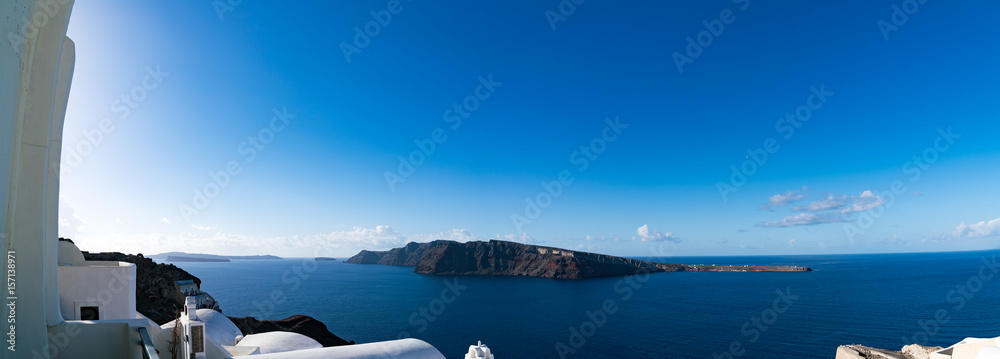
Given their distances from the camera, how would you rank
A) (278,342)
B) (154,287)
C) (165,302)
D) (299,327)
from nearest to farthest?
1. (278,342)
2. (165,302)
3. (154,287)
4. (299,327)

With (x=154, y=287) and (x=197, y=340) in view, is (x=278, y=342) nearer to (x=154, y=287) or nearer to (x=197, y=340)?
(x=197, y=340)

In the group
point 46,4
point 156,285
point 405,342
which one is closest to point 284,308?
point 156,285

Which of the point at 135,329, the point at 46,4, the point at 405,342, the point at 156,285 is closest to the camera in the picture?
the point at 46,4

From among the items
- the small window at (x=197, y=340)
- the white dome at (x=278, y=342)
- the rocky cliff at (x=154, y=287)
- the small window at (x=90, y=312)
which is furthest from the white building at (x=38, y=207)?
the rocky cliff at (x=154, y=287)

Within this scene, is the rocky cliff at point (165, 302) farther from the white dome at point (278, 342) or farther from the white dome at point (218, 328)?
the white dome at point (278, 342)

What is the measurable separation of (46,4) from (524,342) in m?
47.5

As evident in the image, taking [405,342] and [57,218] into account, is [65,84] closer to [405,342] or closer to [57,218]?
[57,218]

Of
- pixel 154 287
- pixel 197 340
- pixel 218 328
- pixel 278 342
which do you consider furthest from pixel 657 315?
pixel 197 340

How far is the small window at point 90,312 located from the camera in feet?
36.4

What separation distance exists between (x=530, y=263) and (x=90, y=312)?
447 ft

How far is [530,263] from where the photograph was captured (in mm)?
143625

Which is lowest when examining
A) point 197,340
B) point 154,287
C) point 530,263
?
point 530,263

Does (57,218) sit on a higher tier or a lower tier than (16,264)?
higher

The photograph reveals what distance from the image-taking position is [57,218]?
866 centimetres
